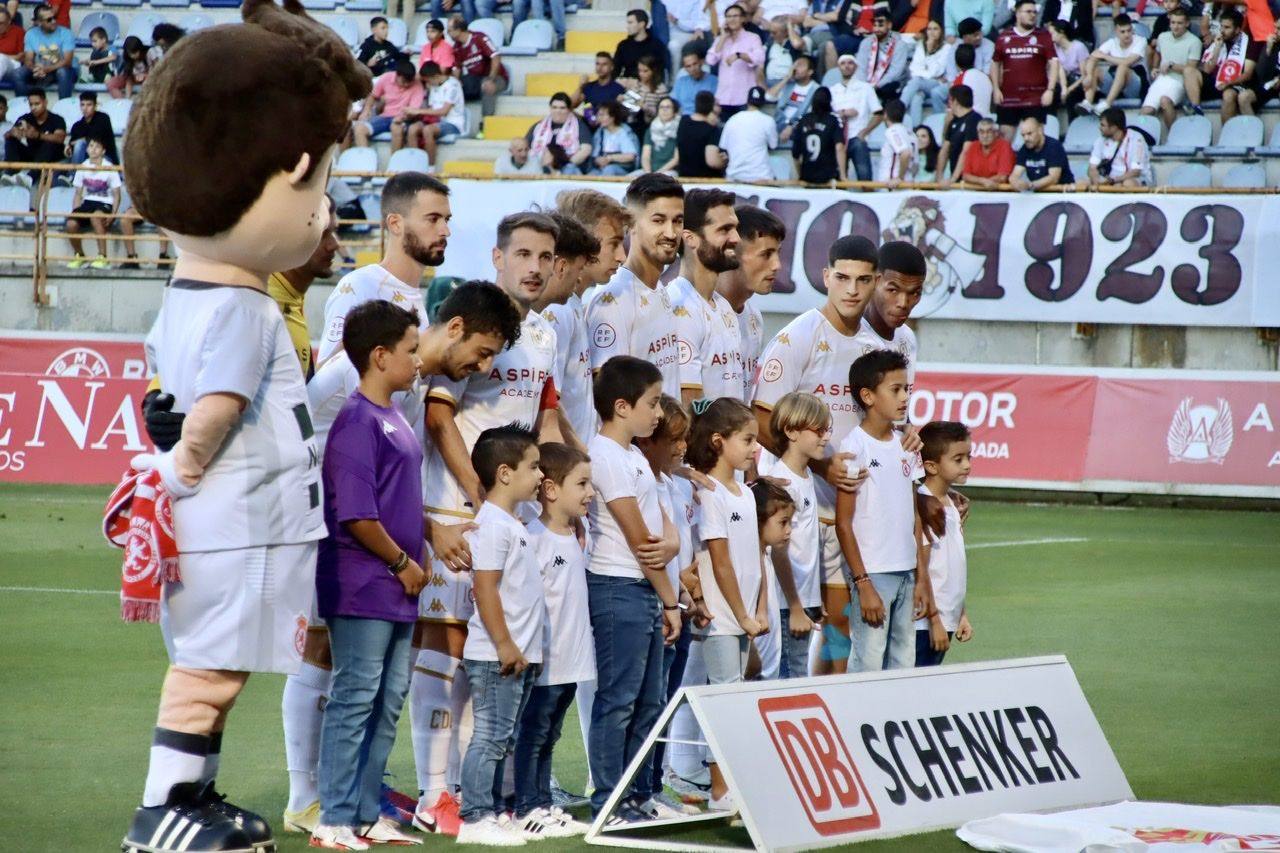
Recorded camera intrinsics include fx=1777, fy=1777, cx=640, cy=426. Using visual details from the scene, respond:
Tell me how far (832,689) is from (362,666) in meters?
1.52

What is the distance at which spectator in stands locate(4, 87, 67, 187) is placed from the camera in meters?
22.9

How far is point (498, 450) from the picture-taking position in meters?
5.96

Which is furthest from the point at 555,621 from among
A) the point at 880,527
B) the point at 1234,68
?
the point at 1234,68

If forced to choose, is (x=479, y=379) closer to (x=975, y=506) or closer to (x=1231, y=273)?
(x=975, y=506)

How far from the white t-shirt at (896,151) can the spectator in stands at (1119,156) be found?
214cm

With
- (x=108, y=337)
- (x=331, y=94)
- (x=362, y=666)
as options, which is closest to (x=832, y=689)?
(x=362, y=666)

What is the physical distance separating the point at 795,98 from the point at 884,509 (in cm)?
1544

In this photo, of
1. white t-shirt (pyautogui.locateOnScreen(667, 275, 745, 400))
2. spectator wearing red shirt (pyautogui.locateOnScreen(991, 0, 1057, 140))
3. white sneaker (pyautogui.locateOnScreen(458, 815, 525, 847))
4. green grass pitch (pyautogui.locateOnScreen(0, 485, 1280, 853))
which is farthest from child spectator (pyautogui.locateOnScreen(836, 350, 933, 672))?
spectator wearing red shirt (pyautogui.locateOnScreen(991, 0, 1057, 140))

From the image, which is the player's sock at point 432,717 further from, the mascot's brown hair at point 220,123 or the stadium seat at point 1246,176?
the stadium seat at point 1246,176

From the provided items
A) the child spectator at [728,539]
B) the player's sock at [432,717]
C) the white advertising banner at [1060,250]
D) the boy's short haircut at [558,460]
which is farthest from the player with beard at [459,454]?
the white advertising banner at [1060,250]

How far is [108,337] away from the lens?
17375 mm

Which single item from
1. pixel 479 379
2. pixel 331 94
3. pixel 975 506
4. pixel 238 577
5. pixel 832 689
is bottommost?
pixel 975 506

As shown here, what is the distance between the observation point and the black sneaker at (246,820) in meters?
5.24

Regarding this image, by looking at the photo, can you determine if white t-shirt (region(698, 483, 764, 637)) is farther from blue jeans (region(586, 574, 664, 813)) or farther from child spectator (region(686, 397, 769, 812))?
blue jeans (region(586, 574, 664, 813))
